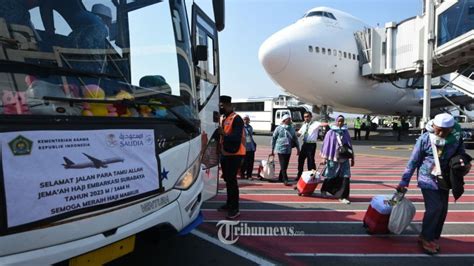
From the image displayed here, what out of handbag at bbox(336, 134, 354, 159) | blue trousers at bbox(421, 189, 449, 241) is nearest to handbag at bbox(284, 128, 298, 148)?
handbag at bbox(336, 134, 354, 159)

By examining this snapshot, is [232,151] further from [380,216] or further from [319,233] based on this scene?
[380,216]

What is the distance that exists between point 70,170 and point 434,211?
3.77 meters

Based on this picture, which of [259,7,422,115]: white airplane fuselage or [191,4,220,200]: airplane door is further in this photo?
[259,7,422,115]: white airplane fuselage

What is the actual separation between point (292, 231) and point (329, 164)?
2.05 metres

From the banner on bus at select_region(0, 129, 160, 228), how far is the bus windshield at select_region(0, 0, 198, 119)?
0.57 feet

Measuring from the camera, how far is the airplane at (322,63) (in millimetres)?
19531

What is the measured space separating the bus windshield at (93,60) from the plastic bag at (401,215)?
8.81 ft

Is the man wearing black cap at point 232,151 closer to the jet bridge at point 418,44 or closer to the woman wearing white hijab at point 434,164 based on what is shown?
the woman wearing white hijab at point 434,164

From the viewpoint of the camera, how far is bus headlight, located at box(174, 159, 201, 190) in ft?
11.7

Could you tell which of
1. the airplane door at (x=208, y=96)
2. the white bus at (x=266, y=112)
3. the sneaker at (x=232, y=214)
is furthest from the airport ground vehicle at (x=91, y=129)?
the white bus at (x=266, y=112)

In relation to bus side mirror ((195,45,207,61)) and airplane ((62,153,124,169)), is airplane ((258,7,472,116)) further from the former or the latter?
airplane ((62,153,124,169))

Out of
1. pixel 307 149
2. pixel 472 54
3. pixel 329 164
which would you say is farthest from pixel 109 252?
pixel 472 54

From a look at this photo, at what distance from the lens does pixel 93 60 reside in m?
3.00

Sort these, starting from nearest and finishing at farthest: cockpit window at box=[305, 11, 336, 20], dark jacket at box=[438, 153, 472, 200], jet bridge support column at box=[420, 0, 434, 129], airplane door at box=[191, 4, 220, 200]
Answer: dark jacket at box=[438, 153, 472, 200], airplane door at box=[191, 4, 220, 200], jet bridge support column at box=[420, 0, 434, 129], cockpit window at box=[305, 11, 336, 20]
